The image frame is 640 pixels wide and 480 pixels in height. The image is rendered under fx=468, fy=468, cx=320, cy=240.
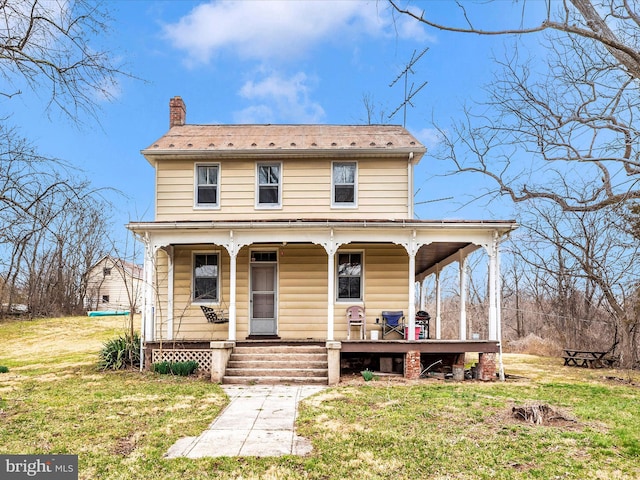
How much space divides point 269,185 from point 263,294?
312cm

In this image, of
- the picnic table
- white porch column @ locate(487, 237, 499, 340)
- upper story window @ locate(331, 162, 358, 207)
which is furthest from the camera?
the picnic table

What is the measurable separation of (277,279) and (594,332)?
43.1 feet

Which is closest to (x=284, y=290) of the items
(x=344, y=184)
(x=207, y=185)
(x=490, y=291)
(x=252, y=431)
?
(x=344, y=184)

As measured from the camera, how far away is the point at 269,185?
13.5 meters

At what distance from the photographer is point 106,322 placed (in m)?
24.8

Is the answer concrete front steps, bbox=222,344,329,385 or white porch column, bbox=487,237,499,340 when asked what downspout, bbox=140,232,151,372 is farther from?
white porch column, bbox=487,237,499,340

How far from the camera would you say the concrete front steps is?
10438 mm

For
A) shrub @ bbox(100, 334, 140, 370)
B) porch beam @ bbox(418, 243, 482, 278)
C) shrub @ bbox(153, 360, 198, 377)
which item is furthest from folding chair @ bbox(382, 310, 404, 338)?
shrub @ bbox(100, 334, 140, 370)

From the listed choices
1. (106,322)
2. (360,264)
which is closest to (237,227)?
(360,264)

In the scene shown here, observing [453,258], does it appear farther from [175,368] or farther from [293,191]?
[175,368]

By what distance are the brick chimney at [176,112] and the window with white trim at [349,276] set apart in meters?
7.36

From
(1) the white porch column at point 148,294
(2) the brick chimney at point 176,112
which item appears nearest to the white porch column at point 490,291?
(1) the white porch column at point 148,294

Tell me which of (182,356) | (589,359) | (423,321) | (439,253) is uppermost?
(439,253)

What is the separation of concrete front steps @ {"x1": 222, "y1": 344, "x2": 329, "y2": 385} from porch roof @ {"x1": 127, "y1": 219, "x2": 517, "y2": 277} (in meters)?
2.71
